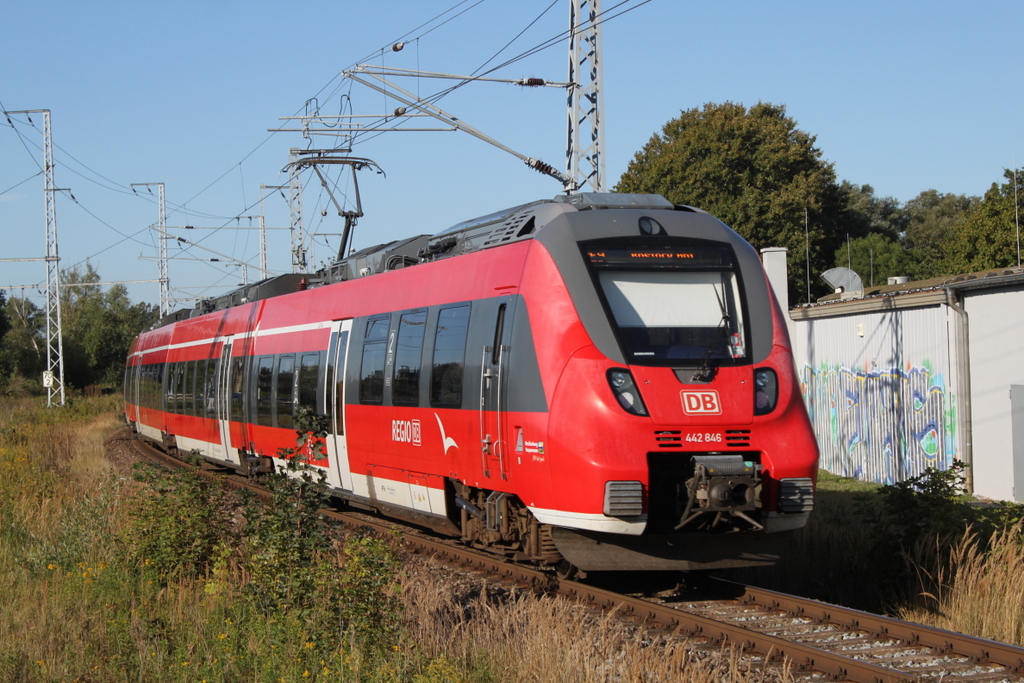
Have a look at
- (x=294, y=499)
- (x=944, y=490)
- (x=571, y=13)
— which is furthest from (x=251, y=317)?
(x=944, y=490)

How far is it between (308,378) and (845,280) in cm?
1357

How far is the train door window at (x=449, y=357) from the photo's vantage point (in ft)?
32.1

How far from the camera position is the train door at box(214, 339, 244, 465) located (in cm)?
1814

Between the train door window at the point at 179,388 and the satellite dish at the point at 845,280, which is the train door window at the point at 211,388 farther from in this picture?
the satellite dish at the point at 845,280

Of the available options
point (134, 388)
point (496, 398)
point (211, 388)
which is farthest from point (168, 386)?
point (496, 398)

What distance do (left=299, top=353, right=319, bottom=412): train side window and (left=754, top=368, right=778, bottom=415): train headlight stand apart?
24.0ft

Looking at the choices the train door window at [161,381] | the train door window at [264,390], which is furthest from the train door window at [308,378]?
the train door window at [161,381]

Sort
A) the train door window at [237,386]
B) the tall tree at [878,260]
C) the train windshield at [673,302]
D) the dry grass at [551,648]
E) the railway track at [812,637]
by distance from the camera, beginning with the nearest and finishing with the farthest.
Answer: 1. the dry grass at [551,648]
2. the railway track at [812,637]
3. the train windshield at [673,302]
4. the train door window at [237,386]
5. the tall tree at [878,260]

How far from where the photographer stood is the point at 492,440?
900 centimetres

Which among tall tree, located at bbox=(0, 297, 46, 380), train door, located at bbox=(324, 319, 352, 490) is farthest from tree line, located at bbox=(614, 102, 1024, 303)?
tall tree, located at bbox=(0, 297, 46, 380)

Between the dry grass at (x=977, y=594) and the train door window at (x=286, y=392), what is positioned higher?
the train door window at (x=286, y=392)

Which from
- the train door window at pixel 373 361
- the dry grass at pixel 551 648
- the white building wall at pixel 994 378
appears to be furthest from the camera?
the white building wall at pixel 994 378

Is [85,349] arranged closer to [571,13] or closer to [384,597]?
[571,13]

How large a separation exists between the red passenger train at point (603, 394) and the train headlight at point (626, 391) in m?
0.01
